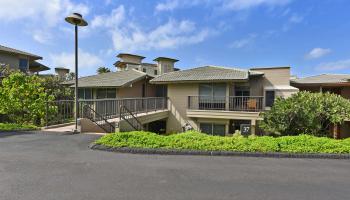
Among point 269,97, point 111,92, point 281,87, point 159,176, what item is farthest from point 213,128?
point 159,176

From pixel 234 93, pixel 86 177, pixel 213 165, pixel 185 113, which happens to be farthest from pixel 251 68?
pixel 86 177

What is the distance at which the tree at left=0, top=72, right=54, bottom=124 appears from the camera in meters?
10.7

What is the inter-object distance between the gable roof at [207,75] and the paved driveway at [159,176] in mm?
10234

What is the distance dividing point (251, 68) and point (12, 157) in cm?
1634

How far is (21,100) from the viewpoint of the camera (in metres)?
10.9

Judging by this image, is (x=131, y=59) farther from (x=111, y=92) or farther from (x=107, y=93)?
(x=111, y=92)

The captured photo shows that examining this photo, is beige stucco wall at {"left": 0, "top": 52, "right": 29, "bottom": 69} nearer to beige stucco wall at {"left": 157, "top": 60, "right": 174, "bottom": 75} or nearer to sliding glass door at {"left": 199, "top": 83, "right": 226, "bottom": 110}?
beige stucco wall at {"left": 157, "top": 60, "right": 174, "bottom": 75}

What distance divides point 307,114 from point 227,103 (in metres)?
6.80

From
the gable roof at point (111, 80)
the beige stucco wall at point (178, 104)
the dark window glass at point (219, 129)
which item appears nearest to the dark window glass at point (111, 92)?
the gable roof at point (111, 80)

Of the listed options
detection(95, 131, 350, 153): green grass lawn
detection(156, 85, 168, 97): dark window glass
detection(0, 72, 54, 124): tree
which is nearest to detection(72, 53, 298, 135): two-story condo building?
detection(156, 85, 168, 97): dark window glass

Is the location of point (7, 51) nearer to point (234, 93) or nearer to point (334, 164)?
point (234, 93)

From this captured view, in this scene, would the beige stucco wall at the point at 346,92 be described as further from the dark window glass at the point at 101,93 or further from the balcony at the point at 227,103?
the dark window glass at the point at 101,93

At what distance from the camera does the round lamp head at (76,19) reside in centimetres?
846

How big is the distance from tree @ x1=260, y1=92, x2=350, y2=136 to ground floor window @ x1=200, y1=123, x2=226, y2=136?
6.30 meters
